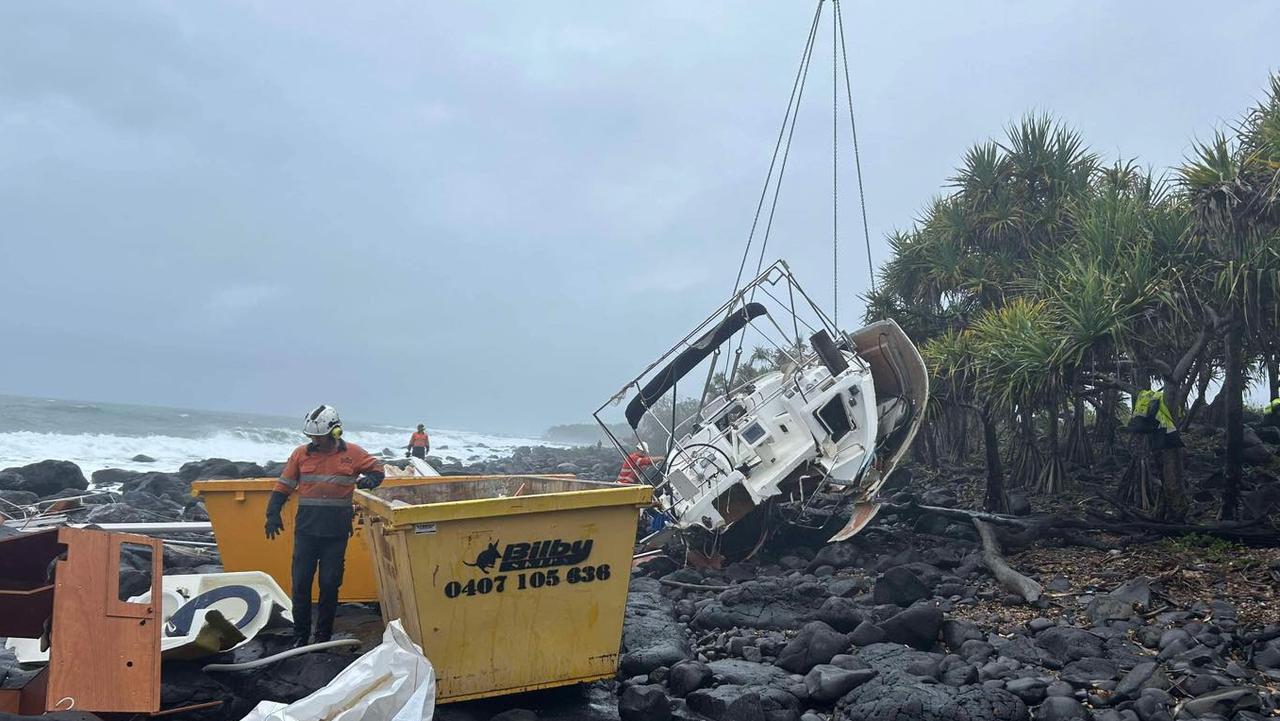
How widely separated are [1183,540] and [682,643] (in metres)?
6.00

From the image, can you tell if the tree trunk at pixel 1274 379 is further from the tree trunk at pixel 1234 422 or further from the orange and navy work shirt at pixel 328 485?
the orange and navy work shirt at pixel 328 485

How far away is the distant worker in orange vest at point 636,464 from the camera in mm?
11039

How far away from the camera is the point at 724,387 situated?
1284 centimetres

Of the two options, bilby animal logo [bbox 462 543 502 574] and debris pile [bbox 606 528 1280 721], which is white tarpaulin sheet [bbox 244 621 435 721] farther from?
debris pile [bbox 606 528 1280 721]

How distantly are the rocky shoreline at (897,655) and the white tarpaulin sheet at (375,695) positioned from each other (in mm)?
Result: 1154

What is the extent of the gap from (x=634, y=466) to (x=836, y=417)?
2.54 metres

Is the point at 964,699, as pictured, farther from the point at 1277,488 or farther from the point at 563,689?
the point at 1277,488

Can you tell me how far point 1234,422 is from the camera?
10789mm

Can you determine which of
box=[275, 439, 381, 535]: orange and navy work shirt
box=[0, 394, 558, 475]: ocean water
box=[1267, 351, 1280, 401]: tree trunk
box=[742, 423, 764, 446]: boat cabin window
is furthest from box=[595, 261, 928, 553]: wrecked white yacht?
box=[0, 394, 558, 475]: ocean water

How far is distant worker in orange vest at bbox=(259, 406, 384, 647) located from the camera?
6.19 metres


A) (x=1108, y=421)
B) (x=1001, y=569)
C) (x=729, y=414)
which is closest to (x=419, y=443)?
(x=729, y=414)

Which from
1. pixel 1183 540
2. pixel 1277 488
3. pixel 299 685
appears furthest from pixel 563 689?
pixel 1277 488

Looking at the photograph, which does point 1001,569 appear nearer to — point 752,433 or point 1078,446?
point 752,433

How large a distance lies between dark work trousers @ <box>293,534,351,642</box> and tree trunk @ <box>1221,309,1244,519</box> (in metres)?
9.43
